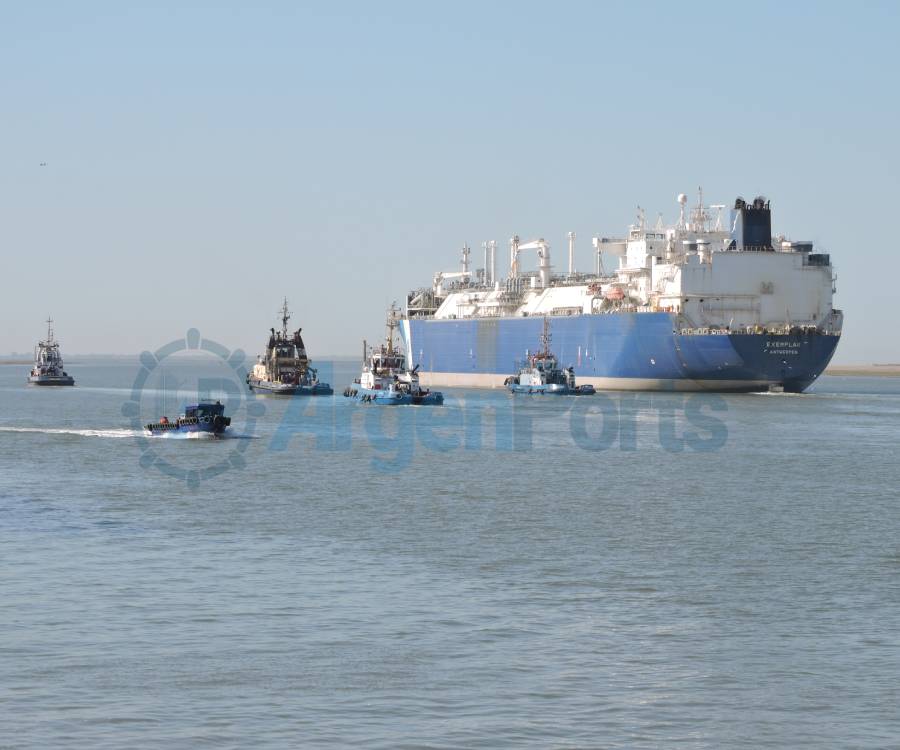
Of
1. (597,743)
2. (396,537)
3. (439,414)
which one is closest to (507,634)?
(597,743)

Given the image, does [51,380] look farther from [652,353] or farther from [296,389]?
[652,353]

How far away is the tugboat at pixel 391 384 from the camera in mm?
86812

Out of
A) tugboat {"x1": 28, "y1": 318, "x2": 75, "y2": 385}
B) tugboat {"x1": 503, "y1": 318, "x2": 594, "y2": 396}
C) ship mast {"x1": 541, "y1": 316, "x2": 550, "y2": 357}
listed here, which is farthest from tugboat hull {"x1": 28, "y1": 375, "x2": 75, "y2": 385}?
ship mast {"x1": 541, "y1": 316, "x2": 550, "y2": 357}

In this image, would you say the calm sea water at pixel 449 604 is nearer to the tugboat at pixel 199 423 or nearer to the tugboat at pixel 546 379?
the tugboat at pixel 199 423

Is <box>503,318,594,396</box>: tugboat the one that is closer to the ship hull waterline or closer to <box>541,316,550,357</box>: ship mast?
<box>541,316,550,357</box>: ship mast

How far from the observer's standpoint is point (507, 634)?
776 inches

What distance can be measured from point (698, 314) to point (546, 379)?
1344 cm

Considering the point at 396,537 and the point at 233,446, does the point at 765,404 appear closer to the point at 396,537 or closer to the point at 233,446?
the point at 233,446

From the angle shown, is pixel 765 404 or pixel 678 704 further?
pixel 765 404

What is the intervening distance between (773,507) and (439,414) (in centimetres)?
4466

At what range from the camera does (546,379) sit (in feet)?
336

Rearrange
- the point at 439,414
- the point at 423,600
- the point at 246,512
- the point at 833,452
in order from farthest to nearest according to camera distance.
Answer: the point at 439,414
the point at 833,452
the point at 246,512
the point at 423,600

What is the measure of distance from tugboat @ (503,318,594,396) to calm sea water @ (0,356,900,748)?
5261 centimetres

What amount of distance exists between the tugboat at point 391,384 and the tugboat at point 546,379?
13217mm
